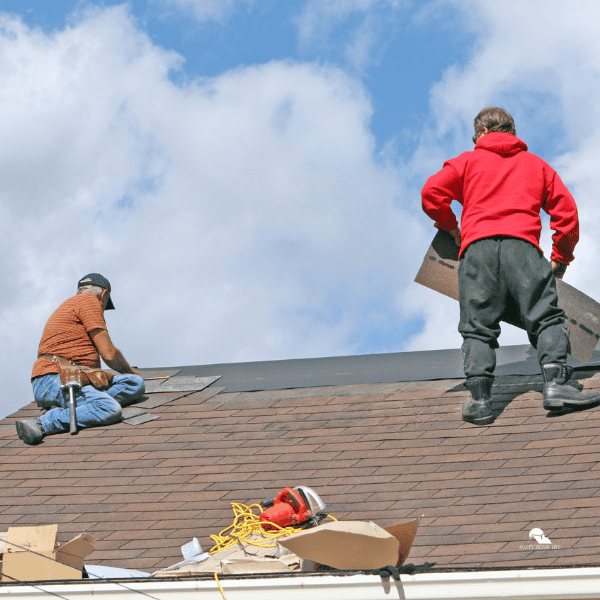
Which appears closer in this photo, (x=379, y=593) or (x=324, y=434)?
(x=379, y=593)

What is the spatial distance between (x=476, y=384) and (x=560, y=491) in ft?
4.11

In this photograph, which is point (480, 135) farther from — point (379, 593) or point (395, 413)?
point (379, 593)

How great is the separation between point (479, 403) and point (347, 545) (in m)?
2.35

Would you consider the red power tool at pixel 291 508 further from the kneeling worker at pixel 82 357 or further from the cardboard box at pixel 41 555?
the kneeling worker at pixel 82 357

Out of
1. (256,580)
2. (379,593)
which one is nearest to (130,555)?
(256,580)

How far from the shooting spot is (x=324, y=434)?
6.29m

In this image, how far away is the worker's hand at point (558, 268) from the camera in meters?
6.59

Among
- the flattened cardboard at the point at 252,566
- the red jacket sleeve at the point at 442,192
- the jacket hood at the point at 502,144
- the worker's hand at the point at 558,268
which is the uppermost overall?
the jacket hood at the point at 502,144

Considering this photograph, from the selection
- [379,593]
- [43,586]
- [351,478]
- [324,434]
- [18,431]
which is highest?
[18,431]

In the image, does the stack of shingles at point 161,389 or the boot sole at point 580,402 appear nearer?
the boot sole at point 580,402

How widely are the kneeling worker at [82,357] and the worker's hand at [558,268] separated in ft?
11.5

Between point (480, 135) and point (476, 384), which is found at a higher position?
point (480, 135)

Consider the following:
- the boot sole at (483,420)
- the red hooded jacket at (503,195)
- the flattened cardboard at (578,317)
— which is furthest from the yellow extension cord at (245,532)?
the red hooded jacket at (503,195)

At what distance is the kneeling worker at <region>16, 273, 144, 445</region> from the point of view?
23.2ft
